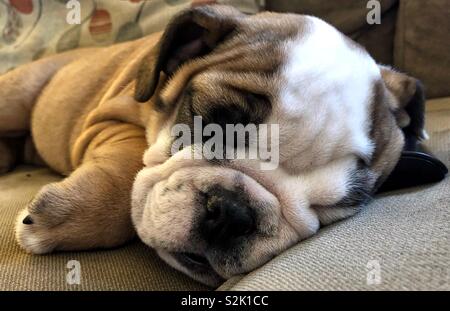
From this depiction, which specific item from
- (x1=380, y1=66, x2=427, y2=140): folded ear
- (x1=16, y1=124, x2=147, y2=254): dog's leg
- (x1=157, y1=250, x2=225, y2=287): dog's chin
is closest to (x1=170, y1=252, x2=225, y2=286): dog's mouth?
(x1=157, y1=250, x2=225, y2=287): dog's chin

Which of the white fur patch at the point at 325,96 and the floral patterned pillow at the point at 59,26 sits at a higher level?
the white fur patch at the point at 325,96

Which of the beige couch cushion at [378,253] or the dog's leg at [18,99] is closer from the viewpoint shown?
the beige couch cushion at [378,253]

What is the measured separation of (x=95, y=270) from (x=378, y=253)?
0.48m

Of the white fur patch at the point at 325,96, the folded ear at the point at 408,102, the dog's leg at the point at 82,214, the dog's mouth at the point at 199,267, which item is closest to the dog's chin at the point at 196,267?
the dog's mouth at the point at 199,267

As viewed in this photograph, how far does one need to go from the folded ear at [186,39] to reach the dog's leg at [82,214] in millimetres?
223

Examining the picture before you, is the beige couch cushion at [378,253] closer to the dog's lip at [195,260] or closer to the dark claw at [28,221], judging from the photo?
the dog's lip at [195,260]

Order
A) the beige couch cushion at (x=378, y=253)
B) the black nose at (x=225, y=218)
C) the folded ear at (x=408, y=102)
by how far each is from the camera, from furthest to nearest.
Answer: the folded ear at (x=408, y=102) → the black nose at (x=225, y=218) → the beige couch cushion at (x=378, y=253)

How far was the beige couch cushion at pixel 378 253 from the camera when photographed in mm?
704

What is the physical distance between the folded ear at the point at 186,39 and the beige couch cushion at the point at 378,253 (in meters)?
0.48

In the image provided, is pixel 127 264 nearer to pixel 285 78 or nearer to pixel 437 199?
pixel 285 78

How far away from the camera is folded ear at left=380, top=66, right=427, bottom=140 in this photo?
1289 mm

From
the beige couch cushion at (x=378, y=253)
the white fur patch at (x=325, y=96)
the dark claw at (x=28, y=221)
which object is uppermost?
the white fur patch at (x=325, y=96)

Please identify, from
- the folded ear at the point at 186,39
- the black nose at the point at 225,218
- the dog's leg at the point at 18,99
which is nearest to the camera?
the black nose at the point at 225,218

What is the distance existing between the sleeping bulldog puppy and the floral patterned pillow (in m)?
0.87
